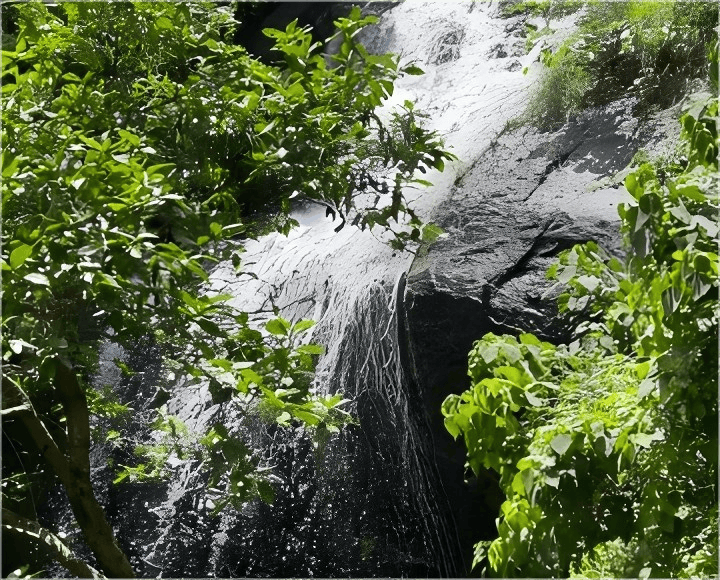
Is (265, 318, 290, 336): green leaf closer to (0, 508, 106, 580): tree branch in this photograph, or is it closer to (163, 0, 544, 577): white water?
(163, 0, 544, 577): white water

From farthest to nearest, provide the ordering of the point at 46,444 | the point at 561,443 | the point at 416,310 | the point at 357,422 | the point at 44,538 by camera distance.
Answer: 1. the point at 416,310
2. the point at 357,422
3. the point at 46,444
4. the point at 44,538
5. the point at 561,443

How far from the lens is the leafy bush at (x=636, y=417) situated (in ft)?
4.95

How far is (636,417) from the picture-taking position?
1.64 m

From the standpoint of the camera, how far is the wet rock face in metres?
3.00

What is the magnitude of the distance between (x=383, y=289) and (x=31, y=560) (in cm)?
139

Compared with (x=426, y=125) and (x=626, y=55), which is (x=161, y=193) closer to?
(x=426, y=125)

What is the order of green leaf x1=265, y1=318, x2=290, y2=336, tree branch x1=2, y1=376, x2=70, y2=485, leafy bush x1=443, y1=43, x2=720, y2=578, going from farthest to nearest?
tree branch x1=2, y1=376, x2=70, y2=485
green leaf x1=265, y1=318, x2=290, y2=336
leafy bush x1=443, y1=43, x2=720, y2=578

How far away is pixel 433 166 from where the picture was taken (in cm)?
295

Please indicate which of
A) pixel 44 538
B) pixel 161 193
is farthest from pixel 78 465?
pixel 161 193

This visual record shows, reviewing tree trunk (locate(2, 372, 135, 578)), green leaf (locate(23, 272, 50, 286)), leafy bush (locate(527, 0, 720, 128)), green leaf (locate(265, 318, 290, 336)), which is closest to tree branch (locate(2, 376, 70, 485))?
tree trunk (locate(2, 372, 135, 578))

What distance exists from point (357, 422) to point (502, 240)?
0.76 meters

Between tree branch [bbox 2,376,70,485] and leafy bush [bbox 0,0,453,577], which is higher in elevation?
leafy bush [bbox 0,0,453,577]

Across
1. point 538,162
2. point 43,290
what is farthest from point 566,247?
point 43,290

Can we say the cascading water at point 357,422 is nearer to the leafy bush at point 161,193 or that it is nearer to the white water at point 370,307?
the white water at point 370,307
